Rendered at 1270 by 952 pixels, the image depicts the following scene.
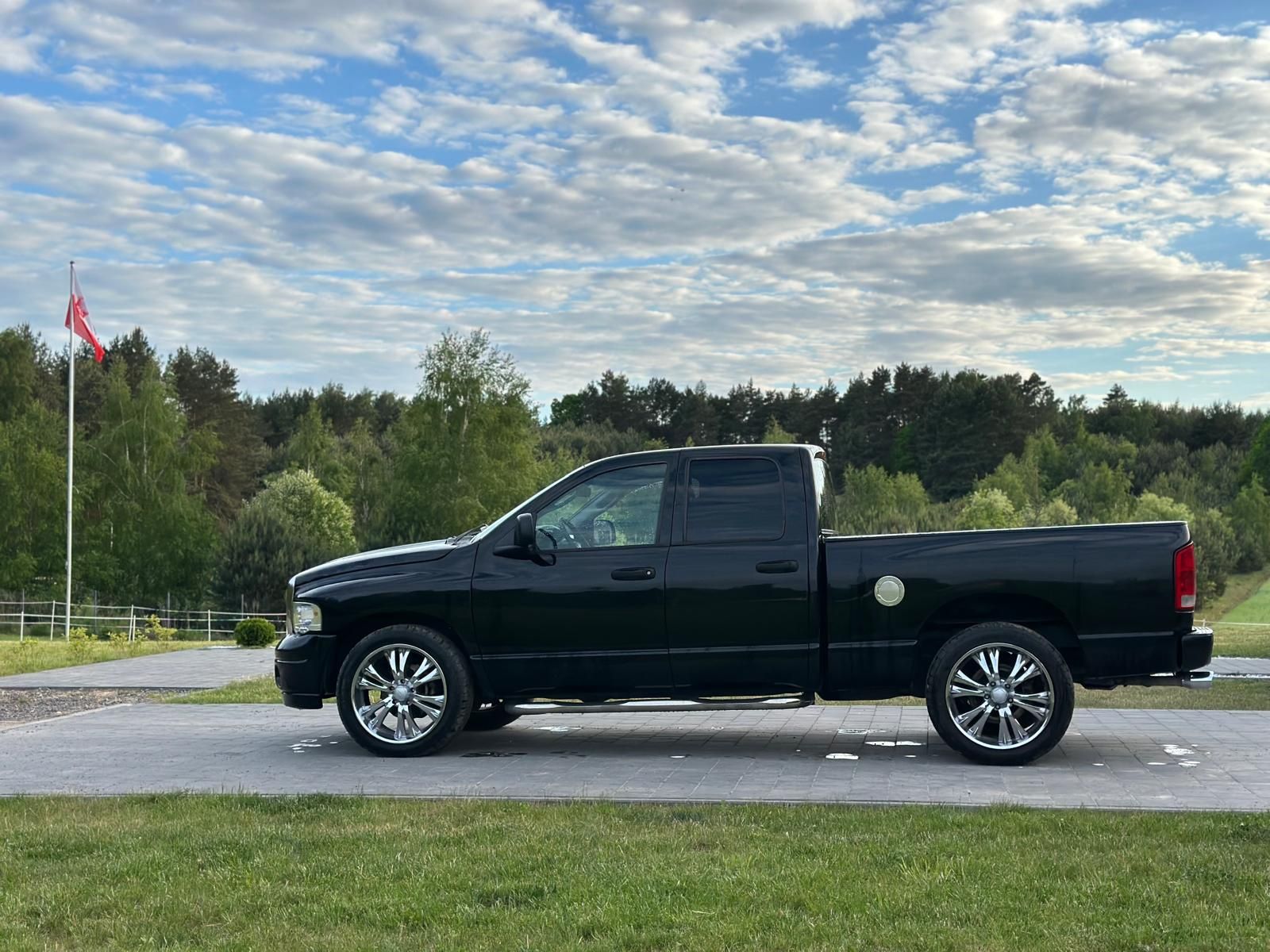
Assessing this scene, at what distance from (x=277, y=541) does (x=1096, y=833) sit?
48.8 metres

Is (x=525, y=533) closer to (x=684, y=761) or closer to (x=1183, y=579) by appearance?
(x=684, y=761)

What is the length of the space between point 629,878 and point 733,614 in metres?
3.66

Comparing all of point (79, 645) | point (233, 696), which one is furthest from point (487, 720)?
point (79, 645)

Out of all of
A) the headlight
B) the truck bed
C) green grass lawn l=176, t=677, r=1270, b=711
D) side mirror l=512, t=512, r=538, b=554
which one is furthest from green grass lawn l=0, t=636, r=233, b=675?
the truck bed

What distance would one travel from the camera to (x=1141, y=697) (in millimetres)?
13453

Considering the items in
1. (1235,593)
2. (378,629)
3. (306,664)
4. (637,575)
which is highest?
(637,575)

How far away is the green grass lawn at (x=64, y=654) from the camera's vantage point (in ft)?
61.5

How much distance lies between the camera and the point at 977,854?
5.80 meters

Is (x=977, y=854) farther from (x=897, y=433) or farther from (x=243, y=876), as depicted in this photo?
(x=897, y=433)

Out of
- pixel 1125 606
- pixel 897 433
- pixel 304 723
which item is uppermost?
pixel 897 433

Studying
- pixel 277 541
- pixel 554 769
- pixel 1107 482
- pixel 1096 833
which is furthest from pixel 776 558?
pixel 1107 482

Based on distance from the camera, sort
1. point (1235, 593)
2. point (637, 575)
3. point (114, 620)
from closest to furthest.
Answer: point (637, 575) < point (114, 620) < point (1235, 593)

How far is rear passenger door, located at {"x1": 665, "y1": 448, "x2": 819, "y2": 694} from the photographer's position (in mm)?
8930

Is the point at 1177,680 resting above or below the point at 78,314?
below
